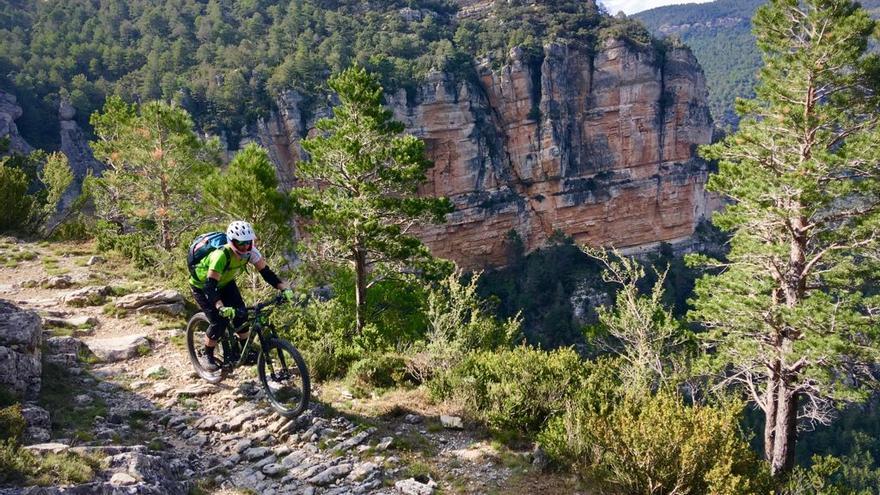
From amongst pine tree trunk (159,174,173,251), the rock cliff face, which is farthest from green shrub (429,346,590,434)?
the rock cliff face

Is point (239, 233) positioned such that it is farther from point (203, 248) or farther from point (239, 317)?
point (239, 317)

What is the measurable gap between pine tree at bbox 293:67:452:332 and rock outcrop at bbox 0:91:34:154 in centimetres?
4143

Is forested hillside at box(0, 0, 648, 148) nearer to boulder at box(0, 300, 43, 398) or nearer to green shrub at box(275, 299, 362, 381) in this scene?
green shrub at box(275, 299, 362, 381)

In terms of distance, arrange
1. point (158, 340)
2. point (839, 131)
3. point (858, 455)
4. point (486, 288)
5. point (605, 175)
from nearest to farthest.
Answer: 1. point (158, 340)
2. point (839, 131)
3. point (858, 455)
4. point (486, 288)
5. point (605, 175)

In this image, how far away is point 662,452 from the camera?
171 inches

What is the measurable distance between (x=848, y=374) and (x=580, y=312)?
128 feet

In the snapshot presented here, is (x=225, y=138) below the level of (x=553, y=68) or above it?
below

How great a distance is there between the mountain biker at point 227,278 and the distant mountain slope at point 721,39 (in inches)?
4096

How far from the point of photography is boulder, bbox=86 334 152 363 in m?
6.95

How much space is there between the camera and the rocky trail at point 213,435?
4.42m

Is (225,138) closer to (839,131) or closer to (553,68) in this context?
(553,68)

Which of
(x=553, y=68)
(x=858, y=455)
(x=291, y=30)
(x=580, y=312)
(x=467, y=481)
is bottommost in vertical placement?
(x=858, y=455)

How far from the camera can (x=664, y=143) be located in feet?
190

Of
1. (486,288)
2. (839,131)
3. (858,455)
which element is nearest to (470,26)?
(486,288)
